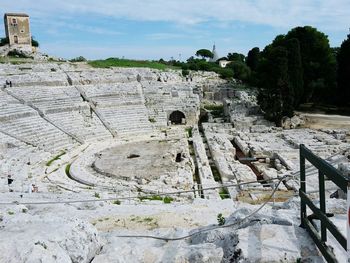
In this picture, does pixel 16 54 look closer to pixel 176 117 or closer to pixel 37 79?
pixel 37 79

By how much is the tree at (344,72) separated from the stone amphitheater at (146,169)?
5.54 m

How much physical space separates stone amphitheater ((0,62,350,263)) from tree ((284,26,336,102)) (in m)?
4.98

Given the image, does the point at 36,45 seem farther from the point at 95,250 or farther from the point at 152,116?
the point at 95,250

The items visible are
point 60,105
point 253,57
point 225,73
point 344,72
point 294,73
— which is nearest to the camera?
point 60,105

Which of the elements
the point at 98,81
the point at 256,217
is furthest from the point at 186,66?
the point at 256,217

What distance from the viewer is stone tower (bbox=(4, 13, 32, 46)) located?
45.0 meters

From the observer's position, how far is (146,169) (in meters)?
16.0

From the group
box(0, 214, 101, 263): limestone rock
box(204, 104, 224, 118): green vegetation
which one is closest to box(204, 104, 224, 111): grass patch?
box(204, 104, 224, 118): green vegetation

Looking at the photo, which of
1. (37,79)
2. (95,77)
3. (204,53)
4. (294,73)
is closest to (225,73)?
(294,73)

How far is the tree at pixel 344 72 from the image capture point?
2938cm

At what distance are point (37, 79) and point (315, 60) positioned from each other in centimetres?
2326

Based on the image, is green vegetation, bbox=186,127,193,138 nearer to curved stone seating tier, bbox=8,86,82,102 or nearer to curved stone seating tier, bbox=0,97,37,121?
curved stone seating tier, bbox=8,86,82,102

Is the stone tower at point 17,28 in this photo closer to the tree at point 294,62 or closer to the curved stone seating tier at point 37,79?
the curved stone seating tier at point 37,79

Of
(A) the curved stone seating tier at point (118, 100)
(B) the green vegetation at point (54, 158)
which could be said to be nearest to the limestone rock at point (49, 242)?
(B) the green vegetation at point (54, 158)
